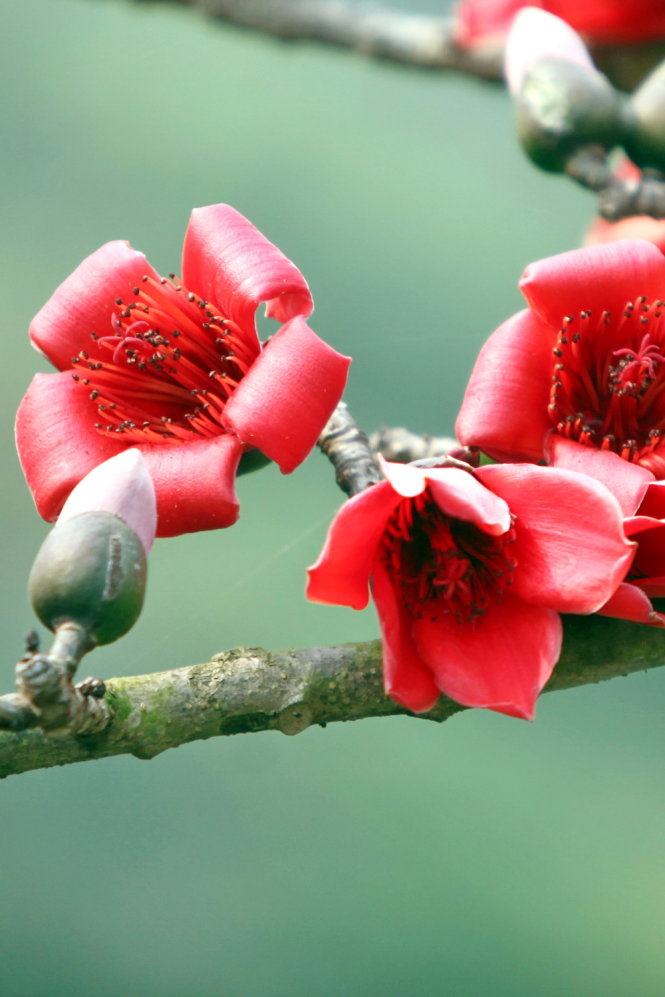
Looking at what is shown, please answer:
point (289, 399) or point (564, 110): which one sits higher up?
point (564, 110)

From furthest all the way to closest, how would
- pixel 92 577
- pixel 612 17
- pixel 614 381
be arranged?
pixel 612 17 → pixel 614 381 → pixel 92 577

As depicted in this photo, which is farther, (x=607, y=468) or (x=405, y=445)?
(x=405, y=445)

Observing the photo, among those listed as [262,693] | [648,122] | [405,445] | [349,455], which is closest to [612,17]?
[648,122]

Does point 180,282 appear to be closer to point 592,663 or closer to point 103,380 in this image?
point 103,380

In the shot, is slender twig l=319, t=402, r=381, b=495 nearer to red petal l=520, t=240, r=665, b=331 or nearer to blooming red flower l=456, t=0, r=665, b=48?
red petal l=520, t=240, r=665, b=331

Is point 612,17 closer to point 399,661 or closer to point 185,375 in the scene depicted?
point 185,375

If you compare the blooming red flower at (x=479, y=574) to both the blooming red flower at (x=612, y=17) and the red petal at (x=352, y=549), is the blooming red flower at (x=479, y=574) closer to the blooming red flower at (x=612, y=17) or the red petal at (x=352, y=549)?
the red petal at (x=352, y=549)
